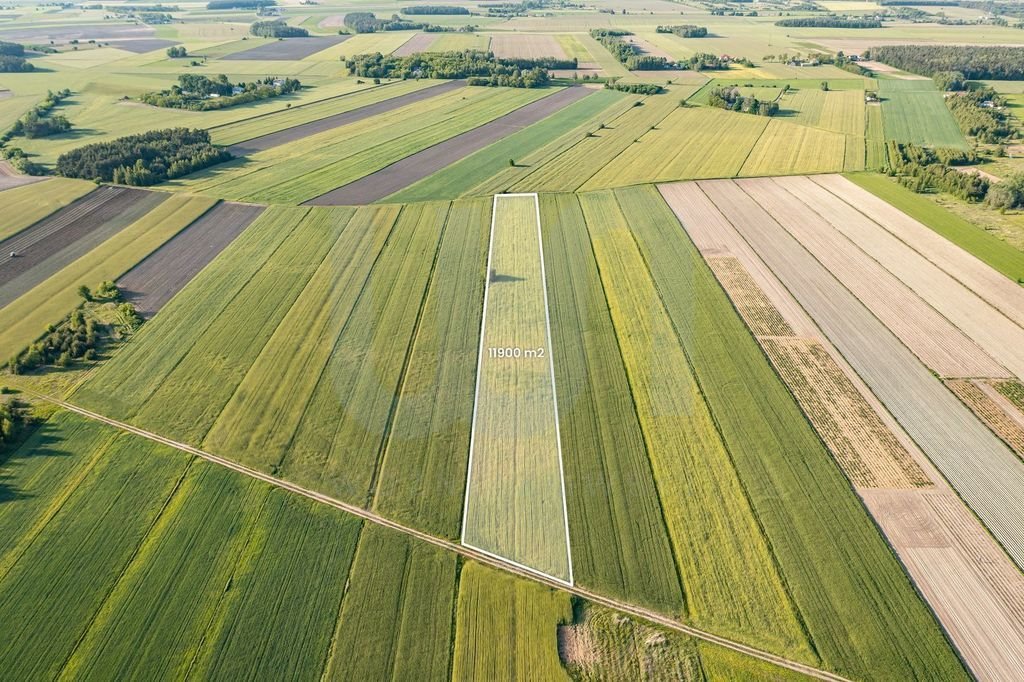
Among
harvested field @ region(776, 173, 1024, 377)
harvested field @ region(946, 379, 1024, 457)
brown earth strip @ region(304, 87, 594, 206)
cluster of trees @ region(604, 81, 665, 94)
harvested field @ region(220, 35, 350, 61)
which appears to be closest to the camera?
harvested field @ region(946, 379, 1024, 457)

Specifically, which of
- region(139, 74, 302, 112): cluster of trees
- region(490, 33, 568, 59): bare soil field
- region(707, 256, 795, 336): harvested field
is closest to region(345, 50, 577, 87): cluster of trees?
region(490, 33, 568, 59): bare soil field

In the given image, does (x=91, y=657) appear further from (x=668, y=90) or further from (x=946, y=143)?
(x=668, y=90)

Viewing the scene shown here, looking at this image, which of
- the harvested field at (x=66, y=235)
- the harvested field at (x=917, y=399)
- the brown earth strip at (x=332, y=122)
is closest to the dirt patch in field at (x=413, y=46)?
the brown earth strip at (x=332, y=122)

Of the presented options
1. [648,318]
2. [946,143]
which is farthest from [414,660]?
[946,143]

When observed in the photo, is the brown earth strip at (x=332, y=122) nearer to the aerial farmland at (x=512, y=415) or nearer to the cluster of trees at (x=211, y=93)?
the aerial farmland at (x=512, y=415)

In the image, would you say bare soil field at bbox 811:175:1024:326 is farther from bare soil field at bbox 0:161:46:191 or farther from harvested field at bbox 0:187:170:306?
bare soil field at bbox 0:161:46:191

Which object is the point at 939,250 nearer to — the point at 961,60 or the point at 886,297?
the point at 886,297
